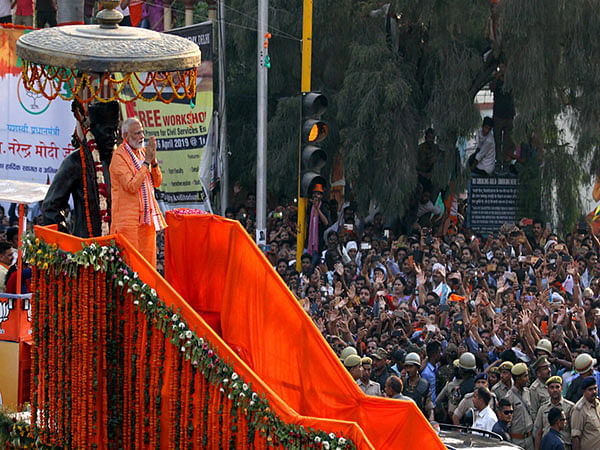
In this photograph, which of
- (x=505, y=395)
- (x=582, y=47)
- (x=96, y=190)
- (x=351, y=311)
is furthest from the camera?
(x=582, y=47)

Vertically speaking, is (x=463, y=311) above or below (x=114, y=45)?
below

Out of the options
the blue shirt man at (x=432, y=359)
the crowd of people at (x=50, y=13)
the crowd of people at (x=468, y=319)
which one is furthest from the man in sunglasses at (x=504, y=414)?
the crowd of people at (x=50, y=13)

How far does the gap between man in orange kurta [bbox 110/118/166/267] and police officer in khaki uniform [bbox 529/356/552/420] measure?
540cm

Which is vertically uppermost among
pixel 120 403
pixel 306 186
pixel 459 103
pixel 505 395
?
pixel 459 103

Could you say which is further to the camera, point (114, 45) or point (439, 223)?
point (439, 223)

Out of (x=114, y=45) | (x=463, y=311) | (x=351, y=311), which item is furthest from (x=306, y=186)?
(x=114, y=45)

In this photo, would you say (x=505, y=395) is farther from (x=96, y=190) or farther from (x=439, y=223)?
(x=439, y=223)

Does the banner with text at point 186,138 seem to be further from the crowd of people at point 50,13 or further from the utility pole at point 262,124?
the crowd of people at point 50,13

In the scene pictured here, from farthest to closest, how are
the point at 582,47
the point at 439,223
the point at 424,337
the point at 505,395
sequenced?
the point at 439,223, the point at 582,47, the point at 424,337, the point at 505,395

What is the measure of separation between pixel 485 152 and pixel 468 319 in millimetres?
10239

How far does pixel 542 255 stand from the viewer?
18.2m

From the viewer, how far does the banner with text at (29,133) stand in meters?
19.3

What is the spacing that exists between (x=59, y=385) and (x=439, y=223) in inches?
633

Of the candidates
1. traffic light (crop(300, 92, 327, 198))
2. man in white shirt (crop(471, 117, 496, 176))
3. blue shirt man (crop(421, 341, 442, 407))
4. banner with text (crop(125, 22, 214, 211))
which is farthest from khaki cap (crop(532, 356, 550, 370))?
man in white shirt (crop(471, 117, 496, 176))
